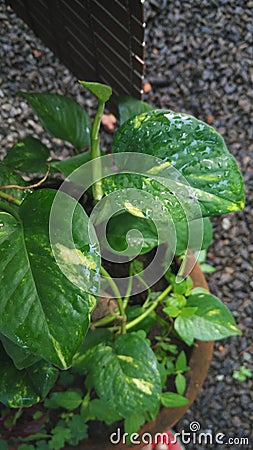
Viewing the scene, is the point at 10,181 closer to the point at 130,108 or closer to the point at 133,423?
the point at 130,108

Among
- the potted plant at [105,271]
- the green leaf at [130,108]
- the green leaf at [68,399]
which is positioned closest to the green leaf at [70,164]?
the potted plant at [105,271]

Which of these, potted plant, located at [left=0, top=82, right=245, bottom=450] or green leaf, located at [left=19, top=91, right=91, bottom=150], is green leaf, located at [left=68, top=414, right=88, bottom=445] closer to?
potted plant, located at [left=0, top=82, right=245, bottom=450]

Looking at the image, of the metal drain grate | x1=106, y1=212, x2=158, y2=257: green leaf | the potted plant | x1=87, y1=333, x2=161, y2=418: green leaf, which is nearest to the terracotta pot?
the potted plant

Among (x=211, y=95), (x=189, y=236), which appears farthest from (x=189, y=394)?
(x=211, y=95)

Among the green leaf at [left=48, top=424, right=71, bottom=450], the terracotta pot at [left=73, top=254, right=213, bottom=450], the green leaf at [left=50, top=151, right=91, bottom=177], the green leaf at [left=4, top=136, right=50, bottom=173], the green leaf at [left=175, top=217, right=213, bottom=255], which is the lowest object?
the green leaf at [left=48, top=424, right=71, bottom=450]

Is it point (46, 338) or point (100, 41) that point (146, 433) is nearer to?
point (46, 338)

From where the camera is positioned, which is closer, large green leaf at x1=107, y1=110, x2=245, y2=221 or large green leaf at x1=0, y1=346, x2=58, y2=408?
large green leaf at x1=107, y1=110, x2=245, y2=221

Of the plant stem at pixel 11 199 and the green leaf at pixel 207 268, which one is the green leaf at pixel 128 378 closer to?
the plant stem at pixel 11 199
